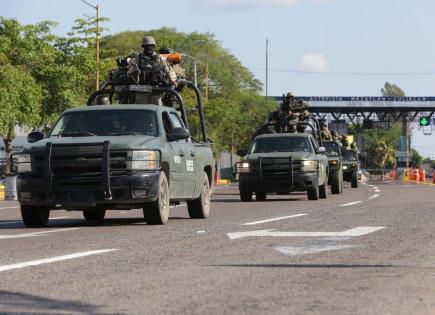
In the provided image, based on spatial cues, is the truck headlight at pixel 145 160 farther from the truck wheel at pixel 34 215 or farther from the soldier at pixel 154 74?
the soldier at pixel 154 74

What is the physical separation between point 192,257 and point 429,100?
5074 inches

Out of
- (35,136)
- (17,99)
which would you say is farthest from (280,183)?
(17,99)

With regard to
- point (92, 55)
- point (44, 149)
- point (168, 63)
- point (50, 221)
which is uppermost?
point (92, 55)

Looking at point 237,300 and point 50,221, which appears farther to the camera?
point 50,221

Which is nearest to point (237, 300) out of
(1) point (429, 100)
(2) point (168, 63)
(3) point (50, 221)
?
(3) point (50, 221)

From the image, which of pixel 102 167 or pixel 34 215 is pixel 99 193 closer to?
pixel 102 167

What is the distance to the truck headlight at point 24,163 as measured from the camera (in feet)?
50.3

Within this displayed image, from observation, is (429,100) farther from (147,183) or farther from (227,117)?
(147,183)

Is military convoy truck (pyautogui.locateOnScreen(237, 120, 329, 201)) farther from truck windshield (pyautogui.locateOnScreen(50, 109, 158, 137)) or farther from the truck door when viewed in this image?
truck windshield (pyautogui.locateOnScreen(50, 109, 158, 137))

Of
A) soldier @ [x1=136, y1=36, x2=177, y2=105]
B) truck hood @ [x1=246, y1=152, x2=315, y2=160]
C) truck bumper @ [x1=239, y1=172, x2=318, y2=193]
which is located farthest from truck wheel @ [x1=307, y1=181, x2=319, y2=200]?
soldier @ [x1=136, y1=36, x2=177, y2=105]

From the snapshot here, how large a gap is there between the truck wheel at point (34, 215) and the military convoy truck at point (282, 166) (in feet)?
39.3

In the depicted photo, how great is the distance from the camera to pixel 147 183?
15000mm

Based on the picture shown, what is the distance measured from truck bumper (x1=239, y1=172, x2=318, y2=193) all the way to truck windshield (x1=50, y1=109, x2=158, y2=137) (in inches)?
448

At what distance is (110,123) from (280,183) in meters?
11.9
